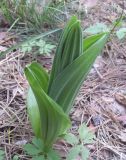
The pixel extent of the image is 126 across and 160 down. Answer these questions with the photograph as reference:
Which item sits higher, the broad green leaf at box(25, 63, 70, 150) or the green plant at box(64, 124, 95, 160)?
the broad green leaf at box(25, 63, 70, 150)

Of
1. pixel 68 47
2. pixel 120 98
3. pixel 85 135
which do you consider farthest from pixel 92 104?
pixel 68 47

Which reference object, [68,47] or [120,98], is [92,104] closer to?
[120,98]

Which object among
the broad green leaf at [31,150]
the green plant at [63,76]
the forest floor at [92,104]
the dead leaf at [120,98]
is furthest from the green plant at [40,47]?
the broad green leaf at [31,150]

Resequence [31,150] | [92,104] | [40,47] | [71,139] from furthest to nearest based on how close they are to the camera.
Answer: [40,47], [92,104], [71,139], [31,150]

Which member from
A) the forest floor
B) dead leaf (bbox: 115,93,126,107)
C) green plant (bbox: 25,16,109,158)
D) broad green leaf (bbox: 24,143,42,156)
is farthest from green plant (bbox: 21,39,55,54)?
broad green leaf (bbox: 24,143,42,156)

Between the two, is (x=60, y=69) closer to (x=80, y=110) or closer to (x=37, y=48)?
(x=80, y=110)

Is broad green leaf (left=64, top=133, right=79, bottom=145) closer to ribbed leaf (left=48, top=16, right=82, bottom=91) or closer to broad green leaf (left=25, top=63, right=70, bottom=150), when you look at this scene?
broad green leaf (left=25, top=63, right=70, bottom=150)
